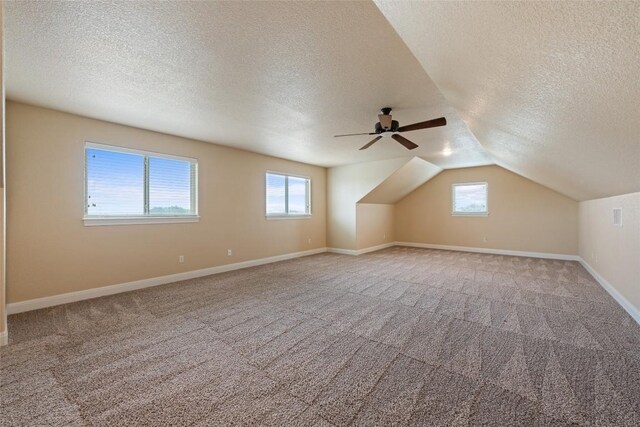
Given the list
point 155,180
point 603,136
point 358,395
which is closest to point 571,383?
point 358,395

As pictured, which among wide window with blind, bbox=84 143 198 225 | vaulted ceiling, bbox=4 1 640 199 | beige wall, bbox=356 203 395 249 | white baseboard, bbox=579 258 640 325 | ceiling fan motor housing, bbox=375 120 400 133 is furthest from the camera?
beige wall, bbox=356 203 395 249

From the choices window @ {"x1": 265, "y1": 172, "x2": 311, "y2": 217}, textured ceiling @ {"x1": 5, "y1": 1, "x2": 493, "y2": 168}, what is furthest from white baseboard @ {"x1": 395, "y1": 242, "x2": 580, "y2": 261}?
textured ceiling @ {"x1": 5, "y1": 1, "x2": 493, "y2": 168}

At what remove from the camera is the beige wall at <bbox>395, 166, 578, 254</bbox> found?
20.6 feet

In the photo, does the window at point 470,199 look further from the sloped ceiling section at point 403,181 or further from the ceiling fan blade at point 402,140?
the ceiling fan blade at point 402,140

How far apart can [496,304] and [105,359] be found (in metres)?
4.21

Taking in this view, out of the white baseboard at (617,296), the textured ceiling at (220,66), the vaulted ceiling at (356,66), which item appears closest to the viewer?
the vaulted ceiling at (356,66)

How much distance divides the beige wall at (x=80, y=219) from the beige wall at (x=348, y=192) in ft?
8.77

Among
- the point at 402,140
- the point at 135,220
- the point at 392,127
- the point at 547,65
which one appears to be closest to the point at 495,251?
the point at 402,140

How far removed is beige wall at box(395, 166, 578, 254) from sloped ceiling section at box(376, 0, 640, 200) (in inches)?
177

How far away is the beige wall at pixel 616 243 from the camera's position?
2.98 meters

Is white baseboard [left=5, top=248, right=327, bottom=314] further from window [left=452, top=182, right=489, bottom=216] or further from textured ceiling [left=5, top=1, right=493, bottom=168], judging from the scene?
window [left=452, top=182, right=489, bottom=216]

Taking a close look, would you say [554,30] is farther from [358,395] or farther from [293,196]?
[293,196]

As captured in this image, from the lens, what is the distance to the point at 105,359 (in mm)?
2178

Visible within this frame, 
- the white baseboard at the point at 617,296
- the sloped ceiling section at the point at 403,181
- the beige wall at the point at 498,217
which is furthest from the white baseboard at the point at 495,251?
the sloped ceiling section at the point at 403,181
